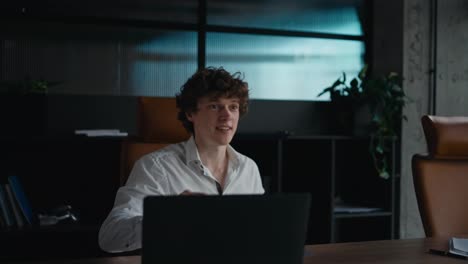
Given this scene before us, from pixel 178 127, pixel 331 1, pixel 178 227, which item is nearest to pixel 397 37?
pixel 331 1

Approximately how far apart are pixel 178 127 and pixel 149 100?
16 centimetres

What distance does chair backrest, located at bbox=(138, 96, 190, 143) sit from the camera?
246cm

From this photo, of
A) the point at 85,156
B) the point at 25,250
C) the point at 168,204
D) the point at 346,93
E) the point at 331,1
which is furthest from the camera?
the point at 331,1

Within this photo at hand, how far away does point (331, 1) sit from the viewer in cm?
423

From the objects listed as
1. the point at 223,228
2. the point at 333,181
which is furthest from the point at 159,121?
the point at 333,181

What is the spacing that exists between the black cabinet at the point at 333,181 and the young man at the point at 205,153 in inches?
52.8

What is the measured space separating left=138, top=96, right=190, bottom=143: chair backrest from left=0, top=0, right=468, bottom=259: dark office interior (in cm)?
77

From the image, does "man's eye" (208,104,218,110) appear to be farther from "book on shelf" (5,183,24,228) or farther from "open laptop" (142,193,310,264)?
"book on shelf" (5,183,24,228)

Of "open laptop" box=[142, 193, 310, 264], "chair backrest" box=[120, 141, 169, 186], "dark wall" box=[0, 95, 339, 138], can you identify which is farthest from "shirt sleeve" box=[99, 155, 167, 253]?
"dark wall" box=[0, 95, 339, 138]

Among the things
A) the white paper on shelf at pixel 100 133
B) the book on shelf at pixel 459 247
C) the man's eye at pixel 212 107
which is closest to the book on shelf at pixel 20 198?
the white paper on shelf at pixel 100 133

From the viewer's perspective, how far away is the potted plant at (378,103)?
379cm

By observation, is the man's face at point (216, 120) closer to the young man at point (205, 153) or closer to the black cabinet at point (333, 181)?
the young man at point (205, 153)

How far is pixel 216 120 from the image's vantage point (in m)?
2.04

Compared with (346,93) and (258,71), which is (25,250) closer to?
(258,71)
